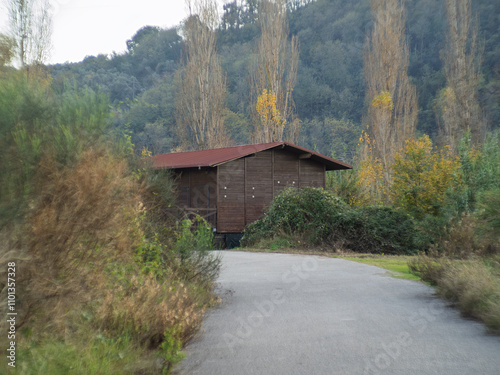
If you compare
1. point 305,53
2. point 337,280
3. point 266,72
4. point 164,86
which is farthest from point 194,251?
point 305,53

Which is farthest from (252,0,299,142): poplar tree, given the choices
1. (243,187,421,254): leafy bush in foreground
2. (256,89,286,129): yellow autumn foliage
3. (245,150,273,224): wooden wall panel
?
(243,187,421,254): leafy bush in foreground

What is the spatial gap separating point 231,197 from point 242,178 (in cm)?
107

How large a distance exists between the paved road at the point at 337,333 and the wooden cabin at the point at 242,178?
1523cm

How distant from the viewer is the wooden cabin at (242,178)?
2702 centimetres

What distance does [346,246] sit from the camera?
20.5 metres

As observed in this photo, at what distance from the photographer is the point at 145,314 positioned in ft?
20.2

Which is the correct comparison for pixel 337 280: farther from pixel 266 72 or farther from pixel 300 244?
pixel 266 72

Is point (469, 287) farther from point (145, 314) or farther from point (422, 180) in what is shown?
point (422, 180)

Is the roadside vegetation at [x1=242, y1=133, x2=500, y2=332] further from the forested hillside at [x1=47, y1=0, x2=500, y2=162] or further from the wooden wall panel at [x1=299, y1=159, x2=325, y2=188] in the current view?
the forested hillside at [x1=47, y1=0, x2=500, y2=162]

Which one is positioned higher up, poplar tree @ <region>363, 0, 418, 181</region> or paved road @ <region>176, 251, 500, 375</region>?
poplar tree @ <region>363, 0, 418, 181</region>

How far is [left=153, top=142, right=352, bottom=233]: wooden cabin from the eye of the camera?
88.6 ft

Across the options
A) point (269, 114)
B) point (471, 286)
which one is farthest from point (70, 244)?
point (269, 114)

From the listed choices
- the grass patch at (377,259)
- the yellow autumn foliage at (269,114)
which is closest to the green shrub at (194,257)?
the grass patch at (377,259)

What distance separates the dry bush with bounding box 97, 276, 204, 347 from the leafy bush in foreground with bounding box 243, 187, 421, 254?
13643 millimetres
